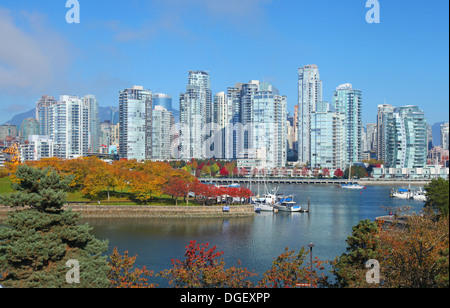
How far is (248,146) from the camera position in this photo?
3641cm

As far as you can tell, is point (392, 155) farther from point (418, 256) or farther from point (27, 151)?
point (418, 256)

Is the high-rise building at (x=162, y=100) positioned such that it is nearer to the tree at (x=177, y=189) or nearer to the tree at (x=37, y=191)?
the tree at (x=177, y=189)

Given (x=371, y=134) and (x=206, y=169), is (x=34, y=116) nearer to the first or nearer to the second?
(x=206, y=169)

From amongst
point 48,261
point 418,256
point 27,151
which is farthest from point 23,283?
point 27,151

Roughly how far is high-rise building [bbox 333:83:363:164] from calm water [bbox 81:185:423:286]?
1039 inches

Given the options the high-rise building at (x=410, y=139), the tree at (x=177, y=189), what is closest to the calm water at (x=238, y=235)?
the tree at (x=177, y=189)

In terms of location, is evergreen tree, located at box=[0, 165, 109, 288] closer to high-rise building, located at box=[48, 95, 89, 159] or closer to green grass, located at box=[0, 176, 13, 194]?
green grass, located at box=[0, 176, 13, 194]

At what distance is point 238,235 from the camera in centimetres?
982

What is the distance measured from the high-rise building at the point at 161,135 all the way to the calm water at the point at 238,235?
→ 2552 centimetres

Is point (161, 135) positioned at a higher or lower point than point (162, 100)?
lower

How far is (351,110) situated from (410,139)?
29.7 ft

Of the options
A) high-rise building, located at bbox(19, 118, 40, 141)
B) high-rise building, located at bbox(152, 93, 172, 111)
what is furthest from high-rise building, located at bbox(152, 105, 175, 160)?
high-rise building, located at bbox(152, 93, 172, 111)

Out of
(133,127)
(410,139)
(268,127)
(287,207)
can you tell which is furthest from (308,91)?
(287,207)
